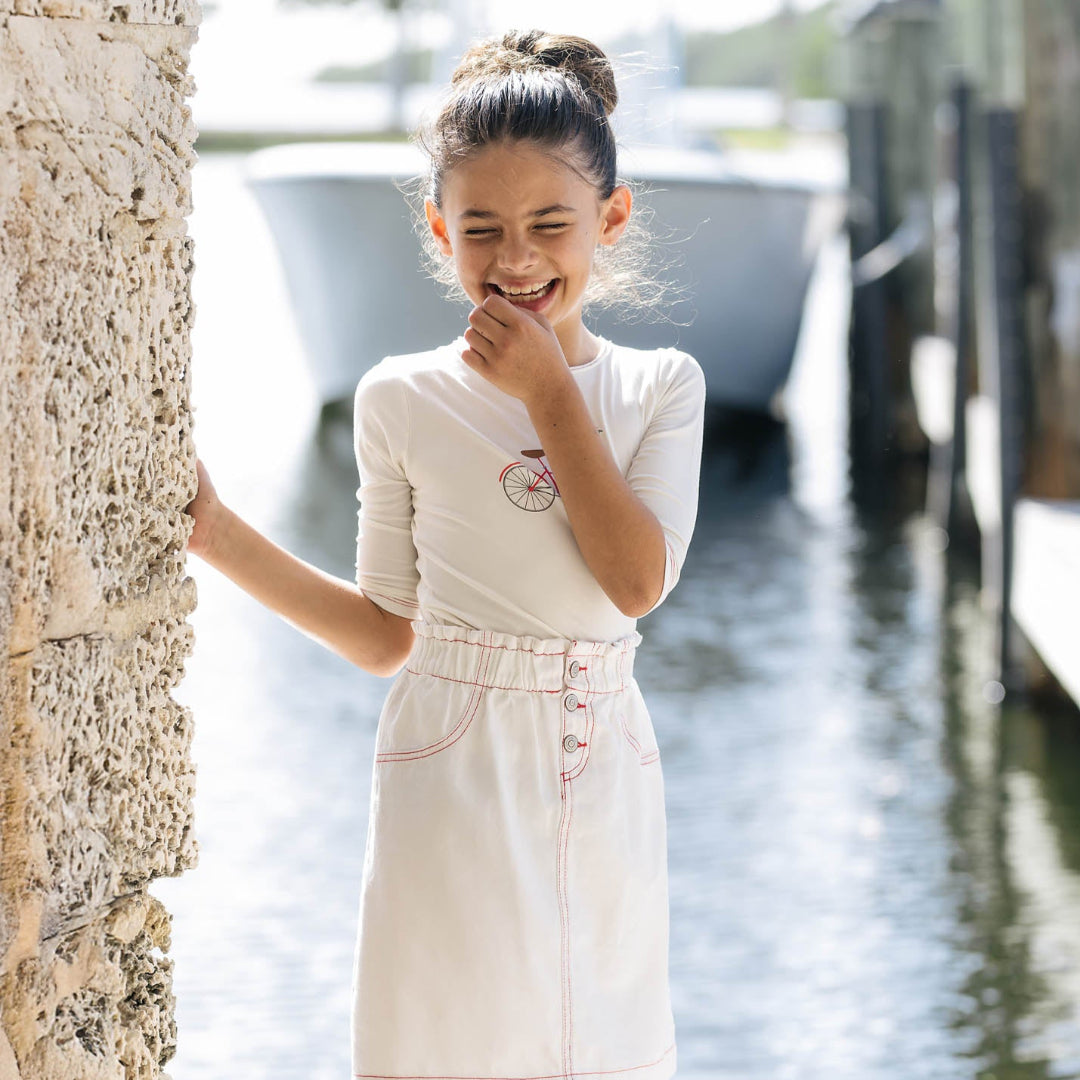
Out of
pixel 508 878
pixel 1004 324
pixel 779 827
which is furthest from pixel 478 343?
pixel 1004 324

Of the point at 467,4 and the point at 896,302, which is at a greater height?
the point at 467,4

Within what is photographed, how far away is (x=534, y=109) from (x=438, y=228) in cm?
17

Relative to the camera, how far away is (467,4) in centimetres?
1058

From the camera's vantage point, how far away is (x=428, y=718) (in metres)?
1.64

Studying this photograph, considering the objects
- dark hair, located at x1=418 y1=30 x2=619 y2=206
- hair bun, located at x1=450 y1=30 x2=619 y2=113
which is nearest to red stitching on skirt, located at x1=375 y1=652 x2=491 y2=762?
dark hair, located at x1=418 y1=30 x2=619 y2=206

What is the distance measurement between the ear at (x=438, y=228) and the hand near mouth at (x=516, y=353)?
170mm

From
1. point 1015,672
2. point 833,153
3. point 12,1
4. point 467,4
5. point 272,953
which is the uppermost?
point 833,153

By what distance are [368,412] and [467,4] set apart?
9.38 meters

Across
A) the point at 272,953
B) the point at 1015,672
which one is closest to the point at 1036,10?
the point at 1015,672

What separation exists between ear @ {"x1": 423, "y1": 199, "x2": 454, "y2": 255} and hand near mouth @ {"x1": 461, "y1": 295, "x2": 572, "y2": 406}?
0.17 metres

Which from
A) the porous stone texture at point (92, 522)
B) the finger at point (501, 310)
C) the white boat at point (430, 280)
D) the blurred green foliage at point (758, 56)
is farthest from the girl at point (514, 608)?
the blurred green foliage at point (758, 56)

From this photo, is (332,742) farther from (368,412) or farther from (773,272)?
(773,272)

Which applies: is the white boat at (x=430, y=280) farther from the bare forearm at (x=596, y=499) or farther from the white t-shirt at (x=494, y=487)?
the bare forearm at (x=596, y=499)

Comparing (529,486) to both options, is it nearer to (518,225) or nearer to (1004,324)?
(518,225)
